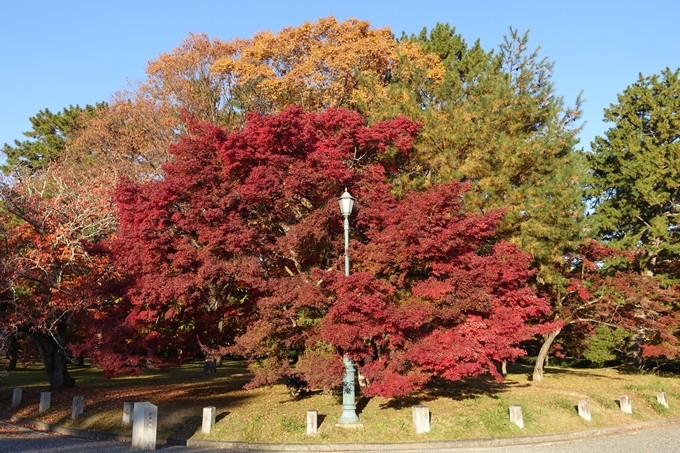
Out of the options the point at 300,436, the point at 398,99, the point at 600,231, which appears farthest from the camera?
the point at 600,231

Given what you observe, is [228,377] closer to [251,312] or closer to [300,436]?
[251,312]

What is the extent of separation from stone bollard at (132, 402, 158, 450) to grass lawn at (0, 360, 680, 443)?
132 cm

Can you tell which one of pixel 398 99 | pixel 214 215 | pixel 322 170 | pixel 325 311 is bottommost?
pixel 325 311

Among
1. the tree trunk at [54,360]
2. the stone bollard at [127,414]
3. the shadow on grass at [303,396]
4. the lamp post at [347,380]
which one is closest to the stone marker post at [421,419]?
the lamp post at [347,380]

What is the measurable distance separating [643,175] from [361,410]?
19.7 meters

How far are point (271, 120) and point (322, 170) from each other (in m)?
1.92

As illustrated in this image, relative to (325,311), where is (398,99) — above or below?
above

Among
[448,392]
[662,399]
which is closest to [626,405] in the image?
[662,399]

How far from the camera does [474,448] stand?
449 inches

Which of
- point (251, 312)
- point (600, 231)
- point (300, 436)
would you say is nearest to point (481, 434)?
point (300, 436)

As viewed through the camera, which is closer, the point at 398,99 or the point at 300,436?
the point at 300,436

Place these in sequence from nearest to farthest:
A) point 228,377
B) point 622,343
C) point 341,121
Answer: point 341,121
point 228,377
point 622,343

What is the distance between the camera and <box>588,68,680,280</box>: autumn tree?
25453 mm

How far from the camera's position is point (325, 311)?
48.8ft
